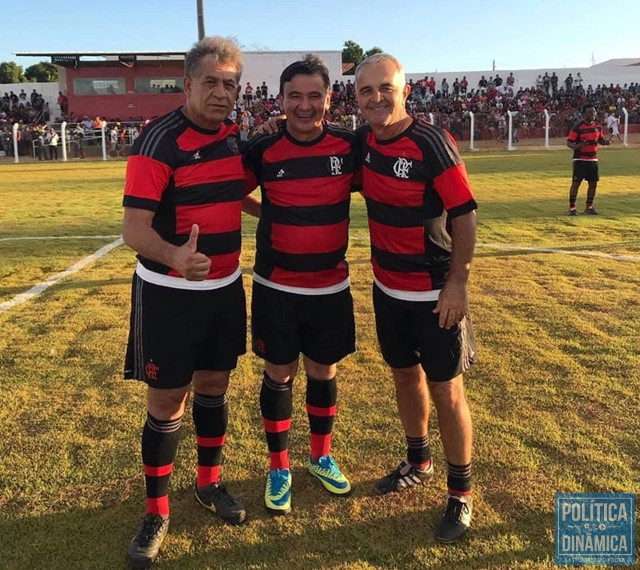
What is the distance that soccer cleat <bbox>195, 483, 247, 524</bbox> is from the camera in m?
2.85

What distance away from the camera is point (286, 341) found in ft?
9.83

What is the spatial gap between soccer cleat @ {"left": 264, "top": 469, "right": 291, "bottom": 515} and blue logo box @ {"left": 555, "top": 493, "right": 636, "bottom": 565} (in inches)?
49.5

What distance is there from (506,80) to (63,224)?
36919mm

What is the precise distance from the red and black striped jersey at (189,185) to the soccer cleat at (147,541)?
111 cm

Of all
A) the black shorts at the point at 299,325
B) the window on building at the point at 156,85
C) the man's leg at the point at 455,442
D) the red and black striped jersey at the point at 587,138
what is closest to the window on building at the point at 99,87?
the window on building at the point at 156,85

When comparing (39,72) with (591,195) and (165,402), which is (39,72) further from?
(165,402)

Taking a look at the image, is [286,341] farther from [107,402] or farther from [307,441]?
[107,402]

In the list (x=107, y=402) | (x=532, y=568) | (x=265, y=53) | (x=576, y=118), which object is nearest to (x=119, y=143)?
(x=265, y=53)

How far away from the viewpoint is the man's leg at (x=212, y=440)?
2871 millimetres

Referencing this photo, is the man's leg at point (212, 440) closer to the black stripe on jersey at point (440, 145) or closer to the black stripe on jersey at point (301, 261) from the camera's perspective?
the black stripe on jersey at point (301, 261)

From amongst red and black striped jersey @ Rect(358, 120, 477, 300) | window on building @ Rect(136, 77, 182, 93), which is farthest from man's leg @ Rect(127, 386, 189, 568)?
window on building @ Rect(136, 77, 182, 93)

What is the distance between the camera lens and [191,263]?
→ 7.77 feet

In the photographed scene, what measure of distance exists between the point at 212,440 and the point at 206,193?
1.23 metres

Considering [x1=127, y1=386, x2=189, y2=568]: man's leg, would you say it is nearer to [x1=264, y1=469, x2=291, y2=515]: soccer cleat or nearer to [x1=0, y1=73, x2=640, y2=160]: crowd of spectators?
[x1=264, y1=469, x2=291, y2=515]: soccer cleat
